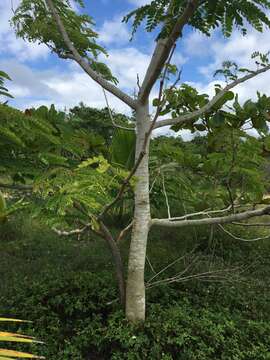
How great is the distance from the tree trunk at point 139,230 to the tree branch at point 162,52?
0.59 ft

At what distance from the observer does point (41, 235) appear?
22.7ft

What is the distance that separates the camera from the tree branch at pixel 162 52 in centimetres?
218

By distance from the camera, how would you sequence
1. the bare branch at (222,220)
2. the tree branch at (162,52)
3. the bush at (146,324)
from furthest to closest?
1. the bush at (146,324)
2. the bare branch at (222,220)
3. the tree branch at (162,52)

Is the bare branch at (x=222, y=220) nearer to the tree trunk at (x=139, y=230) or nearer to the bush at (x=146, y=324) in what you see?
the tree trunk at (x=139, y=230)

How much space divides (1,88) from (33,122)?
30 centimetres

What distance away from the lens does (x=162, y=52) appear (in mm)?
2588

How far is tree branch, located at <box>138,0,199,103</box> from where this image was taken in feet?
7.16

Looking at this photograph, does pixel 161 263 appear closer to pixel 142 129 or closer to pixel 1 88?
pixel 142 129

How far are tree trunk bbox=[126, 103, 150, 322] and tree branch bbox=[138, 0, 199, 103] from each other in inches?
7.1

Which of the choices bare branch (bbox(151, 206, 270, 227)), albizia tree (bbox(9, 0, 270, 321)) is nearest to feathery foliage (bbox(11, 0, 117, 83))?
albizia tree (bbox(9, 0, 270, 321))

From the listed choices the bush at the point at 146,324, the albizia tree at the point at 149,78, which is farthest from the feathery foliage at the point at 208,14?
the bush at the point at 146,324

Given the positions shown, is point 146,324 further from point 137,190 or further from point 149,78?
point 149,78

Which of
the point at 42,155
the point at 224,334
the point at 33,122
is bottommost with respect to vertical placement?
the point at 224,334

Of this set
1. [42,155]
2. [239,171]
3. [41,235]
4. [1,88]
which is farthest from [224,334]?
[41,235]
